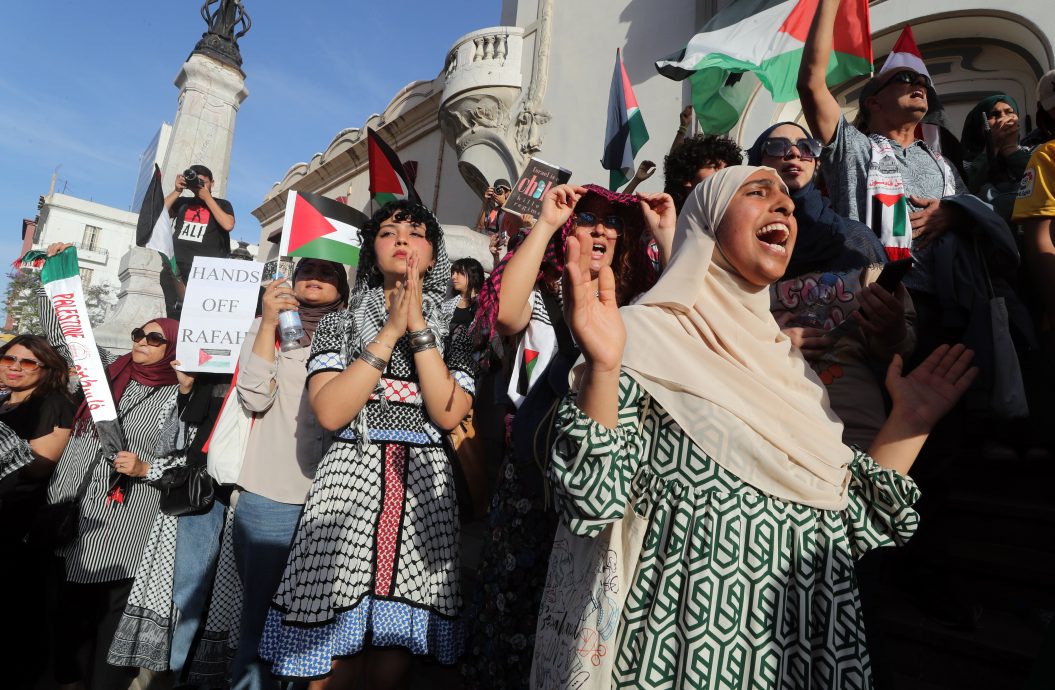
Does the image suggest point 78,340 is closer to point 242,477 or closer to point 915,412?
point 242,477

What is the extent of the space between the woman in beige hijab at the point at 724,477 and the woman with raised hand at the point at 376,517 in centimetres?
81

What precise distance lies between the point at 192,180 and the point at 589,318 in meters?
6.65

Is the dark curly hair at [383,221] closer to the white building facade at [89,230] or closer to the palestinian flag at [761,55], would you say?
the palestinian flag at [761,55]

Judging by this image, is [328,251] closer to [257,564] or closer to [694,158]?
[257,564]

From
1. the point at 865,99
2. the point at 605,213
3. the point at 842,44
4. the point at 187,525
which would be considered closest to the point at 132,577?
the point at 187,525

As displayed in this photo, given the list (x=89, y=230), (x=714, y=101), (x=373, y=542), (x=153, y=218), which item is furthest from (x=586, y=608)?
(x=89, y=230)

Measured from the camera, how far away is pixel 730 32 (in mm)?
5090

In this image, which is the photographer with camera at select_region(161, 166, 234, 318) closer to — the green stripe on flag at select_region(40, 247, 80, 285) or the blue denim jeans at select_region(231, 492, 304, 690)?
the green stripe on flag at select_region(40, 247, 80, 285)

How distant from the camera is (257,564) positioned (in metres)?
2.28

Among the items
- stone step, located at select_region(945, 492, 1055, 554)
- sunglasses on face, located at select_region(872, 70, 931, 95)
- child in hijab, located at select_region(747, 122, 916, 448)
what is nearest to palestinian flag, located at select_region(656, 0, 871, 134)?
sunglasses on face, located at select_region(872, 70, 931, 95)

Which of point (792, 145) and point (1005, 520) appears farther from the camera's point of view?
point (1005, 520)

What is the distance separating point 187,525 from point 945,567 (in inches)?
146

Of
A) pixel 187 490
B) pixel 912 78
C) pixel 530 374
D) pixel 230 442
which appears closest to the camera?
pixel 530 374

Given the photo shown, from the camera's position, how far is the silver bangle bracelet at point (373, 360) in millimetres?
1906
